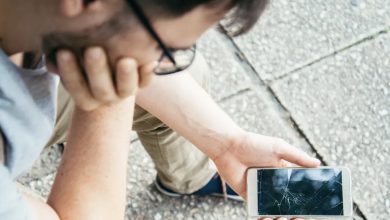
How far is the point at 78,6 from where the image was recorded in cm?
98

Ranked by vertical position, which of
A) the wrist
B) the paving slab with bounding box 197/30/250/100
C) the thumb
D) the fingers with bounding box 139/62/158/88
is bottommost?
the paving slab with bounding box 197/30/250/100

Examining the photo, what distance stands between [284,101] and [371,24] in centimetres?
51

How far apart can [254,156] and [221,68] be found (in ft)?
2.48

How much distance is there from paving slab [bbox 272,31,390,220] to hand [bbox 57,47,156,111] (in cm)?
120

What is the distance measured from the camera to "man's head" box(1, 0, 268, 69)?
0.98 metres

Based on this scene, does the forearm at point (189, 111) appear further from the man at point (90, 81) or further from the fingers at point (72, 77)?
the fingers at point (72, 77)

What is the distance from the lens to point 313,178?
5.82 ft

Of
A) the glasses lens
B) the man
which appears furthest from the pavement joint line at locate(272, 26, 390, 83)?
the glasses lens

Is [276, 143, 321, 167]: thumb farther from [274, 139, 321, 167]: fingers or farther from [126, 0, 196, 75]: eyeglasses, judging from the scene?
[126, 0, 196, 75]: eyeglasses

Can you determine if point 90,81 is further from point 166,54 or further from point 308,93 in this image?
point 308,93

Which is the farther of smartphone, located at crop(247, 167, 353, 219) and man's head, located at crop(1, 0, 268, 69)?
smartphone, located at crop(247, 167, 353, 219)

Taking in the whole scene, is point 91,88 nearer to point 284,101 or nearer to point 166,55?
point 166,55

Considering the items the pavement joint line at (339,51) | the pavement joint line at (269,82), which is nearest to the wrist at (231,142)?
the pavement joint line at (269,82)

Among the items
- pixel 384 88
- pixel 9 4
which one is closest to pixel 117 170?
pixel 9 4
